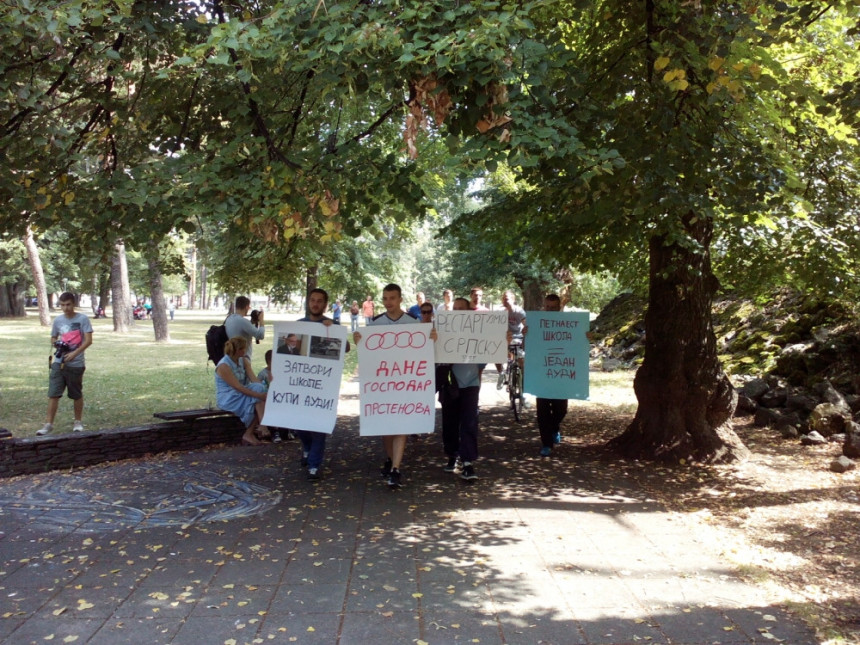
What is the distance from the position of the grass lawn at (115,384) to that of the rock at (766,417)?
27.7 feet

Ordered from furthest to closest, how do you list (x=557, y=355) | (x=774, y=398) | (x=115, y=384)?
1. (x=115, y=384)
2. (x=774, y=398)
3. (x=557, y=355)

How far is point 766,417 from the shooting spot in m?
10.0

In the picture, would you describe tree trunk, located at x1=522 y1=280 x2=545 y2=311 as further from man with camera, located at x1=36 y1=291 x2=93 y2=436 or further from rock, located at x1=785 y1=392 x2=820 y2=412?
man with camera, located at x1=36 y1=291 x2=93 y2=436

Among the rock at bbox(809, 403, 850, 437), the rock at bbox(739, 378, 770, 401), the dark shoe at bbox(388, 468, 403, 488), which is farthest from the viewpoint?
the rock at bbox(739, 378, 770, 401)

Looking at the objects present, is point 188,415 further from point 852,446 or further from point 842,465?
point 852,446

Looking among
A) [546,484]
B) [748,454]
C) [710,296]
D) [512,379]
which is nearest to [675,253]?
[710,296]

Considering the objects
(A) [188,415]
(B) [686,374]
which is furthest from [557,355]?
(A) [188,415]

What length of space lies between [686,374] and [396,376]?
10.8 ft

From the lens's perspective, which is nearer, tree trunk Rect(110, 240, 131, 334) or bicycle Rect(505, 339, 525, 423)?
bicycle Rect(505, 339, 525, 423)

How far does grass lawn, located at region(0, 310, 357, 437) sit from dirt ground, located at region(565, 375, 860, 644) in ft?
22.4

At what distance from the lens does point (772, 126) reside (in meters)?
7.47

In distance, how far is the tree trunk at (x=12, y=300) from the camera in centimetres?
5012

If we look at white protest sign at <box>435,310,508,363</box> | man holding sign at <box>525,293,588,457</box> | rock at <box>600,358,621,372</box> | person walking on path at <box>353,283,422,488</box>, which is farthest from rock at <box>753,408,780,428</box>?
rock at <box>600,358,621,372</box>

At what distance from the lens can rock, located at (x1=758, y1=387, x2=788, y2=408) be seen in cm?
1059
